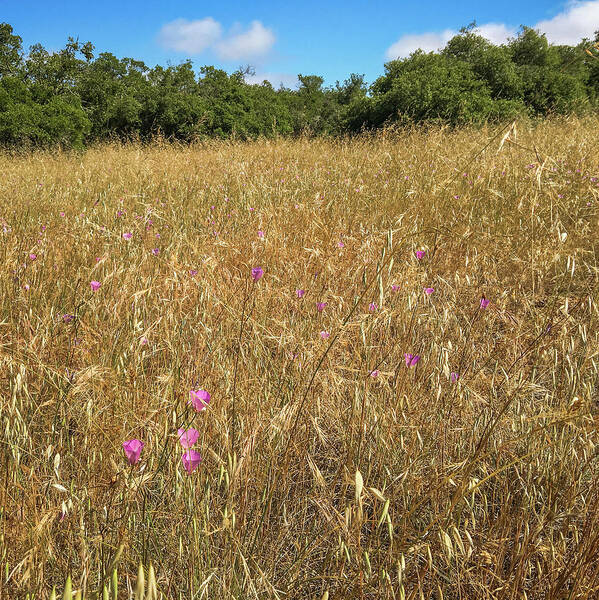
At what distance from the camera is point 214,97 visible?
490 inches

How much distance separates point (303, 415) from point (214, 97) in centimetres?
1305

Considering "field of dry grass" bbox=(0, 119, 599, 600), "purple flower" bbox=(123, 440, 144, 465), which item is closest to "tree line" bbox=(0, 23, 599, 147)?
"field of dry grass" bbox=(0, 119, 599, 600)

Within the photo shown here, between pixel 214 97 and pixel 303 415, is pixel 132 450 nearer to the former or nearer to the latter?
pixel 303 415

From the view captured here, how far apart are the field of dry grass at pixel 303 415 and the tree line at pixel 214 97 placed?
22.9ft

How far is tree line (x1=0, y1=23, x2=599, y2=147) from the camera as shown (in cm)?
917

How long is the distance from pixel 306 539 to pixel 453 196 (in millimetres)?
2684

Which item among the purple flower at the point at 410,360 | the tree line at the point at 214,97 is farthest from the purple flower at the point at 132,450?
the tree line at the point at 214,97

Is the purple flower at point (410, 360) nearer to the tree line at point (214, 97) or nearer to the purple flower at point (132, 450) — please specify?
the purple flower at point (132, 450)

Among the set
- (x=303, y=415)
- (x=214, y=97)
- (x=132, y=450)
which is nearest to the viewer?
(x=132, y=450)

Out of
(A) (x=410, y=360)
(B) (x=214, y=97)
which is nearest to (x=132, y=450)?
(A) (x=410, y=360)

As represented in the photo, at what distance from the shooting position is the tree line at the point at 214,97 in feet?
30.1

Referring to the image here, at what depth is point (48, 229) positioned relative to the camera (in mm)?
2916

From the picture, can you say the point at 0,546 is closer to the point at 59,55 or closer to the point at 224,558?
the point at 224,558

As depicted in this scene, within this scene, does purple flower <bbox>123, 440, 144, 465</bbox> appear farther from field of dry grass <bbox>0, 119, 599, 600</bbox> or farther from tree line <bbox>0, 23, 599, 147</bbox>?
tree line <bbox>0, 23, 599, 147</bbox>
